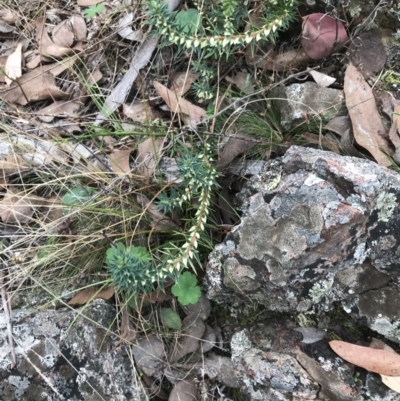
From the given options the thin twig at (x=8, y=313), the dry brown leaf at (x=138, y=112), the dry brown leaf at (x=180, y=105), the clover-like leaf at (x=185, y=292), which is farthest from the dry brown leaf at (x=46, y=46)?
the clover-like leaf at (x=185, y=292)

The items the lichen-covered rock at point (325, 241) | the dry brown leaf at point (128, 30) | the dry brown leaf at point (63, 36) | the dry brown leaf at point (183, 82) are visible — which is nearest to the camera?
the lichen-covered rock at point (325, 241)

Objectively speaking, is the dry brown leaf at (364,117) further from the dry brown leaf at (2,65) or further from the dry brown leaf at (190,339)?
the dry brown leaf at (2,65)

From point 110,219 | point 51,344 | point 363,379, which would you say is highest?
point 110,219

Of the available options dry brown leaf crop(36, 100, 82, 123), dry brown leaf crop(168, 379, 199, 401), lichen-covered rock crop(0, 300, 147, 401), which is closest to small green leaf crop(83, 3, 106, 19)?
dry brown leaf crop(36, 100, 82, 123)

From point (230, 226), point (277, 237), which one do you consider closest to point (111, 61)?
point (230, 226)

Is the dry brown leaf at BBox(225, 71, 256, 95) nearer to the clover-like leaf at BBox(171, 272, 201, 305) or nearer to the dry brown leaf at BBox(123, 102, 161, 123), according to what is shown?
the dry brown leaf at BBox(123, 102, 161, 123)

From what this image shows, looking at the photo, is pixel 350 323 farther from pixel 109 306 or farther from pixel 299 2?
pixel 299 2

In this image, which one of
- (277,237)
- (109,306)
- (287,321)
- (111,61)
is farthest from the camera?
(111,61)
